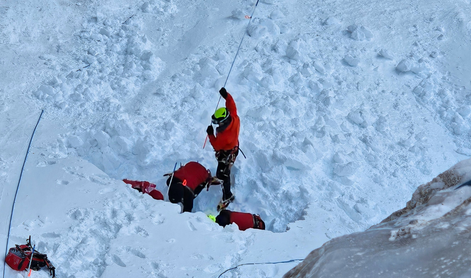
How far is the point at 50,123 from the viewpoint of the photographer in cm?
632

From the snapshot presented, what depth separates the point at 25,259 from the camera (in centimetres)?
412

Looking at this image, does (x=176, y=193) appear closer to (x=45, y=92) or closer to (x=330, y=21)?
(x=45, y=92)

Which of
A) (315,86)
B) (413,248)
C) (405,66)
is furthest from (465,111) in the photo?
(413,248)

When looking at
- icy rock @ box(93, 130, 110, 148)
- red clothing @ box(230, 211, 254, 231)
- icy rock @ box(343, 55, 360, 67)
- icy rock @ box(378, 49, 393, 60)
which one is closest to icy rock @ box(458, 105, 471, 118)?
icy rock @ box(378, 49, 393, 60)

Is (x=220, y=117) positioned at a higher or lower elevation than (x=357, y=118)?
lower

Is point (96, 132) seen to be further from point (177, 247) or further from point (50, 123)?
point (177, 247)

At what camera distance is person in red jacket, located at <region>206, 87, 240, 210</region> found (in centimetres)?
539

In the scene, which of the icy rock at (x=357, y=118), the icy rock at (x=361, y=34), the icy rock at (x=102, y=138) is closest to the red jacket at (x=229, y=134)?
the icy rock at (x=102, y=138)

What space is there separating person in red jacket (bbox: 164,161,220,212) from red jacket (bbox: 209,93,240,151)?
14.8 inches

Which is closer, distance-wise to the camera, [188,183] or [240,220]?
[240,220]

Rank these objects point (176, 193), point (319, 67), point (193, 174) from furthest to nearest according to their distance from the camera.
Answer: point (319, 67) → point (193, 174) → point (176, 193)

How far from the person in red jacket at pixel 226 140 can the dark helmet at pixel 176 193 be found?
1.79 feet

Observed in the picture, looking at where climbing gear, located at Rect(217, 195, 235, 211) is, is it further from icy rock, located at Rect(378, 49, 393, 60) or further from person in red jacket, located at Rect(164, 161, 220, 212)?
icy rock, located at Rect(378, 49, 393, 60)

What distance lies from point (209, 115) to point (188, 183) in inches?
50.1
